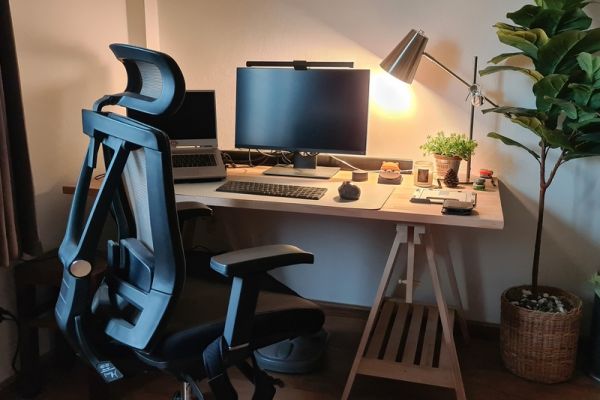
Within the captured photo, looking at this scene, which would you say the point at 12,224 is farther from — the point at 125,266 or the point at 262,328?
the point at 262,328

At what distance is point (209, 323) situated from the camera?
1486 millimetres

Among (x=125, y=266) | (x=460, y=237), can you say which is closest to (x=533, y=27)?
(x=460, y=237)

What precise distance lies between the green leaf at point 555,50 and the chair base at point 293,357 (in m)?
1.27

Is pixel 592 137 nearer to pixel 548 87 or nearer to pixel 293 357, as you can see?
pixel 548 87

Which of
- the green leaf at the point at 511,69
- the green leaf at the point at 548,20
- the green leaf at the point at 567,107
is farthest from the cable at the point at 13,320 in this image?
the green leaf at the point at 548,20

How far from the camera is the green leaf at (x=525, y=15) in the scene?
2154 mm

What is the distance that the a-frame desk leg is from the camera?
206 centimetres

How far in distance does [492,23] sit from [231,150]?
125cm

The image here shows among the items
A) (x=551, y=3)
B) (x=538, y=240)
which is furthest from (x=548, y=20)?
(x=538, y=240)

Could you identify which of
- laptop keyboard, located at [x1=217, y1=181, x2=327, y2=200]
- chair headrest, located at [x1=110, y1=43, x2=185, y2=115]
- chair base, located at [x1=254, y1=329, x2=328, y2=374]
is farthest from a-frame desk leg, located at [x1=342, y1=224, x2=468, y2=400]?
chair headrest, located at [x1=110, y1=43, x2=185, y2=115]

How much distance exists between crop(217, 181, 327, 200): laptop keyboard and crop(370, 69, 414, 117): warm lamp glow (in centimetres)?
58

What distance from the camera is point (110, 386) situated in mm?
2268

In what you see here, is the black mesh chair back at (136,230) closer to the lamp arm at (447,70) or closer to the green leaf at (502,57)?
the lamp arm at (447,70)

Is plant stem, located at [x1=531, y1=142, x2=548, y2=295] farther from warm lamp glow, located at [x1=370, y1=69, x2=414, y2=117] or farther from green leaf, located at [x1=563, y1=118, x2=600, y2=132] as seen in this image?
warm lamp glow, located at [x1=370, y1=69, x2=414, y2=117]
